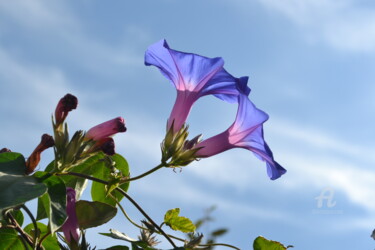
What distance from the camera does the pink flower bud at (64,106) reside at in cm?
197

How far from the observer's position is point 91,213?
6.84 feet

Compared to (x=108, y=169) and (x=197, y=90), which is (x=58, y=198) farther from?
(x=197, y=90)

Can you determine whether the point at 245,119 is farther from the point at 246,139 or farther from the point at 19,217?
the point at 19,217

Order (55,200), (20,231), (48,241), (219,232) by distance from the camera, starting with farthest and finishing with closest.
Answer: (48,241)
(20,231)
(55,200)
(219,232)

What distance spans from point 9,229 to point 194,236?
2.06ft

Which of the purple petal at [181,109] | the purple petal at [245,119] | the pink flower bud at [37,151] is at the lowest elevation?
the pink flower bud at [37,151]

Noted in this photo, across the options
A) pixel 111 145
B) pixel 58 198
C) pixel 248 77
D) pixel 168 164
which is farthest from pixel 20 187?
pixel 248 77

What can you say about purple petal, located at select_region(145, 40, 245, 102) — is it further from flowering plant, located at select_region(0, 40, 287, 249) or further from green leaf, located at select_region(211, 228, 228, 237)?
green leaf, located at select_region(211, 228, 228, 237)

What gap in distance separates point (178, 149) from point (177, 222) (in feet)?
1.17

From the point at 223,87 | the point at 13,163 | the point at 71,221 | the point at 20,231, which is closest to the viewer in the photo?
the point at 13,163

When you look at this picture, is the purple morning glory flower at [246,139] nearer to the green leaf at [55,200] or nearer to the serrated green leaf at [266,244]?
the serrated green leaf at [266,244]

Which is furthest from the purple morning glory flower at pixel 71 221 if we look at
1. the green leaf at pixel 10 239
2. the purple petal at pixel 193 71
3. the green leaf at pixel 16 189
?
the purple petal at pixel 193 71

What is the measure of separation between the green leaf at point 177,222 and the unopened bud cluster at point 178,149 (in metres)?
0.30

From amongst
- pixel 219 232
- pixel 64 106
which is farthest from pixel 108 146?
pixel 219 232
